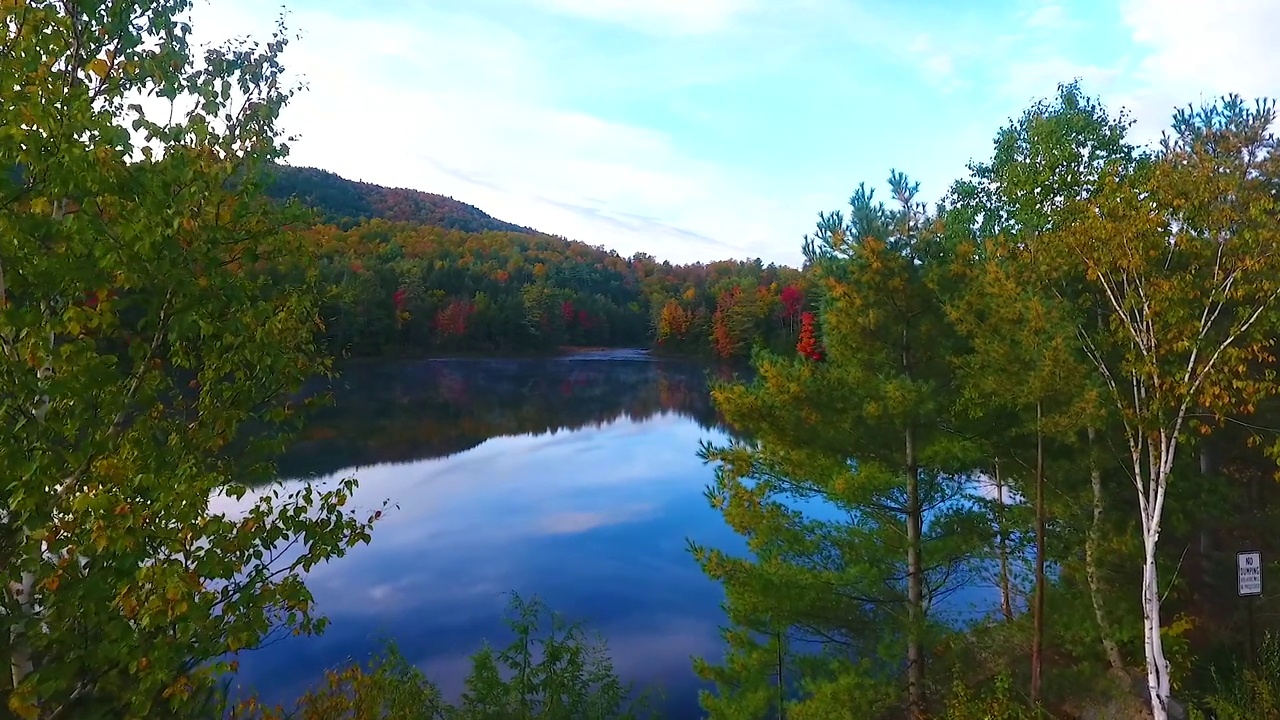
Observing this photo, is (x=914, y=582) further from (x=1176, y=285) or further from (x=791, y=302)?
(x=791, y=302)

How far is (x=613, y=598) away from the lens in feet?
63.7

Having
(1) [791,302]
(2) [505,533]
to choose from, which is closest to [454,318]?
(1) [791,302]

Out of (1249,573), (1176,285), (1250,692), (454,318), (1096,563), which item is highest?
(454,318)

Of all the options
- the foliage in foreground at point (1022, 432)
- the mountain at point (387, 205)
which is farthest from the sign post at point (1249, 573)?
the mountain at point (387, 205)

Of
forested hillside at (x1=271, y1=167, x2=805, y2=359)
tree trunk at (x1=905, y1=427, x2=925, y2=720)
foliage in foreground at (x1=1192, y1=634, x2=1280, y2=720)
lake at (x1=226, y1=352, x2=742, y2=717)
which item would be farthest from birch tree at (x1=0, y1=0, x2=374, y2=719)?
forested hillside at (x1=271, y1=167, x2=805, y2=359)

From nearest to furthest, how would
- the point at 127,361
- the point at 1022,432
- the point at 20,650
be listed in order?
the point at 20,650, the point at 127,361, the point at 1022,432

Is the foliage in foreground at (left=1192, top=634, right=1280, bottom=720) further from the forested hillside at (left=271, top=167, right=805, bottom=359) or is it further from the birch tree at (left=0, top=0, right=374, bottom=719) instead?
the forested hillside at (left=271, top=167, right=805, bottom=359)

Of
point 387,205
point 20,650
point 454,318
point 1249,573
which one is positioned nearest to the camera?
point 20,650

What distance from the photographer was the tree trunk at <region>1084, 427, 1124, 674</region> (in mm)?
9234

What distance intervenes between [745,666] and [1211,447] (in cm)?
749

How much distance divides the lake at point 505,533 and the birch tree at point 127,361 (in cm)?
120

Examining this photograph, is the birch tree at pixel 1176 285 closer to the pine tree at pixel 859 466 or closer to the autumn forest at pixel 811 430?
the autumn forest at pixel 811 430

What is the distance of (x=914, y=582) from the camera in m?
9.62

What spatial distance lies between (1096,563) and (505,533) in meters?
19.4
